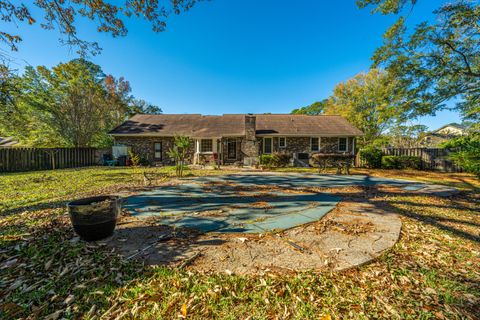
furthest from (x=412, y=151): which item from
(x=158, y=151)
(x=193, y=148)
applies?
(x=158, y=151)

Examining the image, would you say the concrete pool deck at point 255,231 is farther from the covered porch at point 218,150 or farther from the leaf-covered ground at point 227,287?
the covered porch at point 218,150

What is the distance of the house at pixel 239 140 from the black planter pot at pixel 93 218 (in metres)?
12.4

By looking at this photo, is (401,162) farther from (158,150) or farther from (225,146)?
(158,150)

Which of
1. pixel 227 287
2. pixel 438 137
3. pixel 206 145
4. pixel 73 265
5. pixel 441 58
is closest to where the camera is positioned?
pixel 227 287

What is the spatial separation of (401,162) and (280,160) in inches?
338

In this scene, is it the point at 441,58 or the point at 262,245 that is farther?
the point at 441,58

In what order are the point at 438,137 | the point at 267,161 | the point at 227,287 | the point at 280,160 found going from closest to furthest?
the point at 227,287, the point at 267,161, the point at 280,160, the point at 438,137

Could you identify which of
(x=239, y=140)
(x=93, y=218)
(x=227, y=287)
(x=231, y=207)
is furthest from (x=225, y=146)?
(x=227, y=287)

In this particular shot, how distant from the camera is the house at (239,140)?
15.6 meters

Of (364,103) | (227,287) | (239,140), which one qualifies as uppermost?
(364,103)

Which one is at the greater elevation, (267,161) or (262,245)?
(267,161)

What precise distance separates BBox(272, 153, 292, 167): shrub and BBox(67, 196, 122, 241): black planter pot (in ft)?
38.2

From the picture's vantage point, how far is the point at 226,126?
1725 centimetres

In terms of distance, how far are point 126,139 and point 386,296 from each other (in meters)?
18.6
